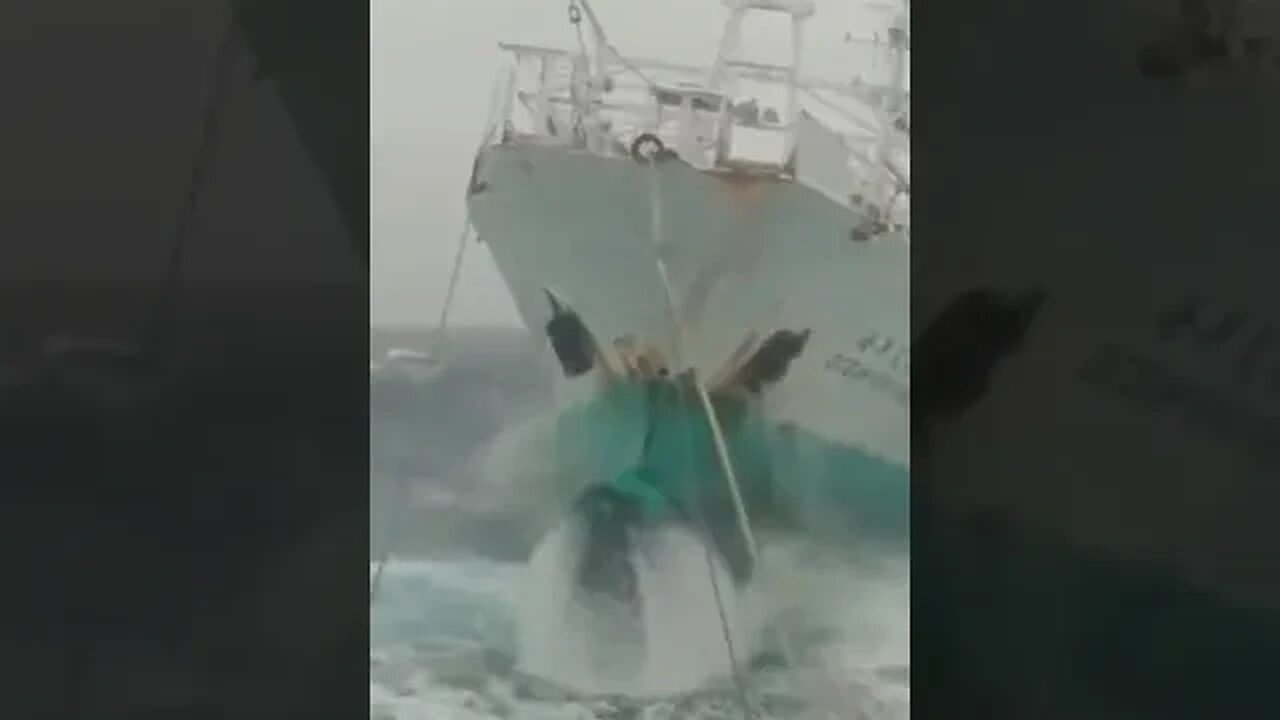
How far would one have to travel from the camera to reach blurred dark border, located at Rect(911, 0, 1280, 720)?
2.43ft

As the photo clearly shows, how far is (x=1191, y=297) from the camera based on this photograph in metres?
0.75

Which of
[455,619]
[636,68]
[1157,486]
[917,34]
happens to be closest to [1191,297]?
[1157,486]

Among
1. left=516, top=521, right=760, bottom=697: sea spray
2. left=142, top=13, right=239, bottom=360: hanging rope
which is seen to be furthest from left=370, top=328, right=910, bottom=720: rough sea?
left=142, top=13, right=239, bottom=360: hanging rope

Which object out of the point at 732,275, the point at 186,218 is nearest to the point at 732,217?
the point at 732,275

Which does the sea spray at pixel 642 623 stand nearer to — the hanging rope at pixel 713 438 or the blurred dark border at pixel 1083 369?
the hanging rope at pixel 713 438

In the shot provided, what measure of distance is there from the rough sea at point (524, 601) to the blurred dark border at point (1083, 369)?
0.04 metres

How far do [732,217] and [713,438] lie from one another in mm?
122

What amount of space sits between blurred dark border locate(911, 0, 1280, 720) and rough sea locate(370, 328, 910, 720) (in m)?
0.04

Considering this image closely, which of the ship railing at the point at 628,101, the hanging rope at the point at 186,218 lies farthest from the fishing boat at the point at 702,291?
the hanging rope at the point at 186,218

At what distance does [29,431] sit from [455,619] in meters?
0.24

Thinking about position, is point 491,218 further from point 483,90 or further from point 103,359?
point 103,359

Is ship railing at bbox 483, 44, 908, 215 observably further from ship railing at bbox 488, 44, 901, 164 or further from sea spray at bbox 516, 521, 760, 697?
sea spray at bbox 516, 521, 760, 697

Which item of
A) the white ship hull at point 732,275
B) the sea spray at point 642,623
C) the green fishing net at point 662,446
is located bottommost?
the sea spray at point 642,623

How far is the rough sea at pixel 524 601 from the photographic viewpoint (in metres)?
0.71
